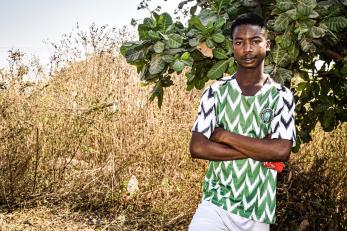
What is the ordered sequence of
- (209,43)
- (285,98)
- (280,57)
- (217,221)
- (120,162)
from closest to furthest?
1. (217,221)
2. (285,98)
3. (209,43)
4. (280,57)
5. (120,162)

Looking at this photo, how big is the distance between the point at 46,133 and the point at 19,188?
2.09 feet

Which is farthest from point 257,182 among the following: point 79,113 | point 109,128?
point 109,128

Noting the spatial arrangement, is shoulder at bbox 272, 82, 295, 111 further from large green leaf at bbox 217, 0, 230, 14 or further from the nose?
large green leaf at bbox 217, 0, 230, 14

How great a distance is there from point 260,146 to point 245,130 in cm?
10

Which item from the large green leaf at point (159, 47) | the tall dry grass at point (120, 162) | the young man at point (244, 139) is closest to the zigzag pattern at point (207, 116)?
the young man at point (244, 139)

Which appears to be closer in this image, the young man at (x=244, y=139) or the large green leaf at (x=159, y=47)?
the young man at (x=244, y=139)


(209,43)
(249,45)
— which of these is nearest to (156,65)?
(209,43)

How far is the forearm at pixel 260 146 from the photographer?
6.07ft

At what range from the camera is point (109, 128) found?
18.2 ft

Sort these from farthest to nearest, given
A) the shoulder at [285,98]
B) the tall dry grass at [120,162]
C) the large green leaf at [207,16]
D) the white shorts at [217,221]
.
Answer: the tall dry grass at [120,162] → the large green leaf at [207,16] → the shoulder at [285,98] → the white shorts at [217,221]

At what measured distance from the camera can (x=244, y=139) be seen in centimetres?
187

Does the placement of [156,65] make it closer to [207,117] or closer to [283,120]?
[207,117]

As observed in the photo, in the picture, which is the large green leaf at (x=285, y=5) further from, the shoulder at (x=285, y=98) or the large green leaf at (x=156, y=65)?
the large green leaf at (x=156, y=65)

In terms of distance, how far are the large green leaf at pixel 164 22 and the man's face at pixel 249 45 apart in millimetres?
488
